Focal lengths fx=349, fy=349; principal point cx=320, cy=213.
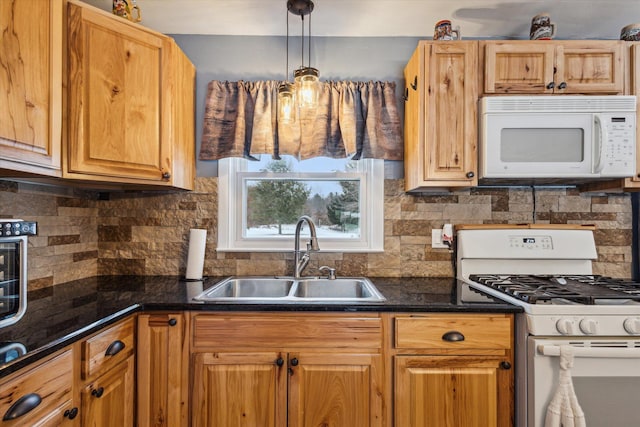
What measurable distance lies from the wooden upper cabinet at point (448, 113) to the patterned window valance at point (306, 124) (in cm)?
31

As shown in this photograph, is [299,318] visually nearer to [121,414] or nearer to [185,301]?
[185,301]

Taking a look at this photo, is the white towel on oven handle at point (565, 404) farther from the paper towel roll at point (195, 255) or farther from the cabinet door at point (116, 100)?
the cabinet door at point (116, 100)

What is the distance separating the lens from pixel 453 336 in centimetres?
148

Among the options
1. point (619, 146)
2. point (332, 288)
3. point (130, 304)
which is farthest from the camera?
point (332, 288)

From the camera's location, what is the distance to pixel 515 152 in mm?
1806

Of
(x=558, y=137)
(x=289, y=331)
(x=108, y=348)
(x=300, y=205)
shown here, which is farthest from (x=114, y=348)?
(x=558, y=137)

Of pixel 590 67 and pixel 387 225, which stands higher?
pixel 590 67

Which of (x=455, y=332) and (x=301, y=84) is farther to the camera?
(x=301, y=84)

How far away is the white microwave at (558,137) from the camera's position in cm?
177

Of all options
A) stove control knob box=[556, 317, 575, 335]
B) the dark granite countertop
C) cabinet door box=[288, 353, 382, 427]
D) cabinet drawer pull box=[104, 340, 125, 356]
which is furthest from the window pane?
stove control knob box=[556, 317, 575, 335]

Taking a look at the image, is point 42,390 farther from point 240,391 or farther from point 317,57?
A: point 317,57

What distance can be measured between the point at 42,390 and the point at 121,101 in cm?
125

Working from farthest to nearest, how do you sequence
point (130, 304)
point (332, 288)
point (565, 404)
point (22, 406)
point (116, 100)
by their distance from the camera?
point (332, 288) < point (116, 100) < point (130, 304) < point (565, 404) < point (22, 406)

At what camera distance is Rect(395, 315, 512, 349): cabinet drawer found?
4.87 ft
